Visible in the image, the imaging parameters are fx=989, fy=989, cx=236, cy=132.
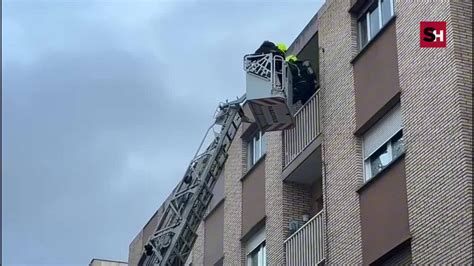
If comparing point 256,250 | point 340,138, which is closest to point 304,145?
point 340,138

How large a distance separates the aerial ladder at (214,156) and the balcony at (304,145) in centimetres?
52

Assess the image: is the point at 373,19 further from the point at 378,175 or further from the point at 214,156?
the point at 214,156

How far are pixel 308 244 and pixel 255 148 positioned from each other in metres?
5.07

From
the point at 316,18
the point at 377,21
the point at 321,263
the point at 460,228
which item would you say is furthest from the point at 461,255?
the point at 316,18

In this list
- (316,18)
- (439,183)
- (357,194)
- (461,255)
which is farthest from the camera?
(316,18)

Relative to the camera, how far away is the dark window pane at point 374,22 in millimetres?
19703

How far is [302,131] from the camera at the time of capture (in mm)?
22031

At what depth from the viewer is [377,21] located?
19781 mm

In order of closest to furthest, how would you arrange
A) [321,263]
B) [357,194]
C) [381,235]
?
[381,235] < [357,194] < [321,263]

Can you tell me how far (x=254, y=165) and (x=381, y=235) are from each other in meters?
7.17

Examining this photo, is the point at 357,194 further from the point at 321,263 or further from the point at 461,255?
the point at 461,255

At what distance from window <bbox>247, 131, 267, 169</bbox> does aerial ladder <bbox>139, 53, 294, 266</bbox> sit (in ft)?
7.68

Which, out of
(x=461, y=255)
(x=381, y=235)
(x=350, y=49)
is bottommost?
(x=461, y=255)

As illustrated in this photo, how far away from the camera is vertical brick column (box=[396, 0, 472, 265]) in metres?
15.4
